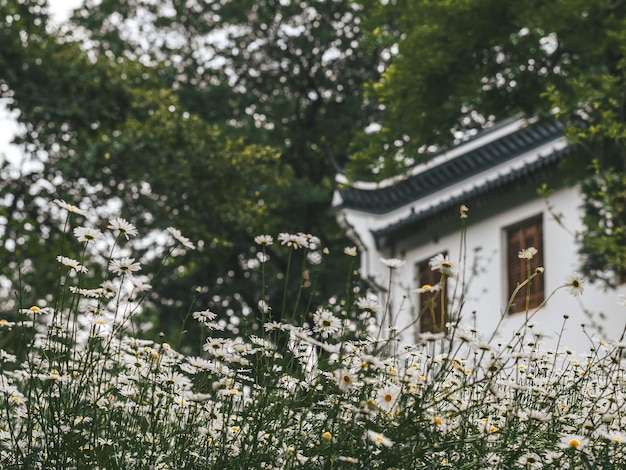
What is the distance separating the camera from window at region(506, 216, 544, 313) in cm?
1695

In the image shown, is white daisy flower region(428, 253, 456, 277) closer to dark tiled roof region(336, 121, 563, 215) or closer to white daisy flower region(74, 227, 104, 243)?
white daisy flower region(74, 227, 104, 243)

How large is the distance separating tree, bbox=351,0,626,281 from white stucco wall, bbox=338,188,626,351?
206 cm

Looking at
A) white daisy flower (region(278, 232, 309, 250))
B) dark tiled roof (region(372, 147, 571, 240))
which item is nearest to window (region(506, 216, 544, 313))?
dark tiled roof (region(372, 147, 571, 240))

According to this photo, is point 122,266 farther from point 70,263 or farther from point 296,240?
point 296,240

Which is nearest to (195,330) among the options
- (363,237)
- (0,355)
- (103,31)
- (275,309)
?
(275,309)

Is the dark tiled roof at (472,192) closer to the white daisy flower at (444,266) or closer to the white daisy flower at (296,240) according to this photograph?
the white daisy flower at (296,240)

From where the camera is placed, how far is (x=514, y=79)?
43.3 ft

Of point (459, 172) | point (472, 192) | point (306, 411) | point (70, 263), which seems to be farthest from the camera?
point (459, 172)

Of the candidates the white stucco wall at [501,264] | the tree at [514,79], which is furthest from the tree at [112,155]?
the tree at [514,79]

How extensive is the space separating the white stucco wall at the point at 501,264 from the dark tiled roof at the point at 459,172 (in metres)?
0.31

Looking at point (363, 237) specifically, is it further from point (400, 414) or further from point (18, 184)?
point (400, 414)

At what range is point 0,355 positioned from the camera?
508 cm

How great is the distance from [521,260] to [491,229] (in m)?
1.44

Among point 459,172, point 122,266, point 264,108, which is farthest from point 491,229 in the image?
point 122,266
